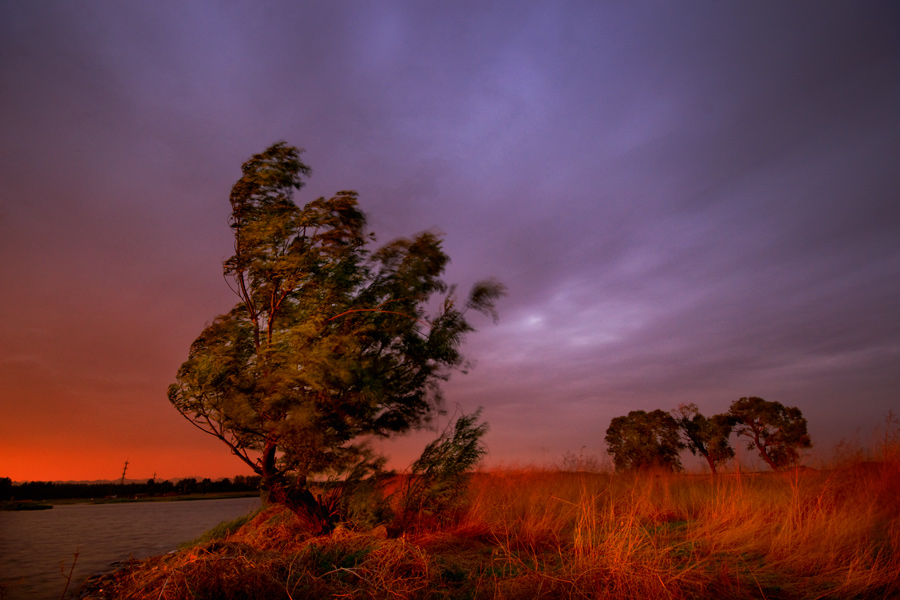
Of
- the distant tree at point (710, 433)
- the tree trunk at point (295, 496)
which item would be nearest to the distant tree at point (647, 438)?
the distant tree at point (710, 433)

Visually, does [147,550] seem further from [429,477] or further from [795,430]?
[795,430]

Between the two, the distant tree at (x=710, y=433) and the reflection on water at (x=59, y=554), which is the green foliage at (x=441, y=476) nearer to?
the reflection on water at (x=59, y=554)

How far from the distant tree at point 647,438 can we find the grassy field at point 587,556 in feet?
72.5

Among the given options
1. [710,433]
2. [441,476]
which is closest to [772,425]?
[710,433]

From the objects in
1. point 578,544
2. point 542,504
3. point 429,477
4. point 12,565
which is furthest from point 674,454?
point 12,565

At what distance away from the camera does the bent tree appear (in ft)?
27.0

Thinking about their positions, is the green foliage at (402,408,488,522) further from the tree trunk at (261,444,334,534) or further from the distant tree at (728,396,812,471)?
the distant tree at (728,396,812,471)

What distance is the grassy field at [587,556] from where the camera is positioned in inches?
165

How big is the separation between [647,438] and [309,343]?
28738mm

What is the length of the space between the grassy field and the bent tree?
1.85 meters

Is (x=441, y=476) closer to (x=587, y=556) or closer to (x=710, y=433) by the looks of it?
Answer: (x=587, y=556)

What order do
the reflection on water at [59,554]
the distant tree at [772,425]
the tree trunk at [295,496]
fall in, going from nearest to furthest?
the reflection on water at [59,554], the tree trunk at [295,496], the distant tree at [772,425]

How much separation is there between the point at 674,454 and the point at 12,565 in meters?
32.0

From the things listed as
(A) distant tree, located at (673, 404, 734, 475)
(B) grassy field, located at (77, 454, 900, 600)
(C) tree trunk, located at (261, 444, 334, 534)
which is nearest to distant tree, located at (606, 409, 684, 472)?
(A) distant tree, located at (673, 404, 734, 475)
